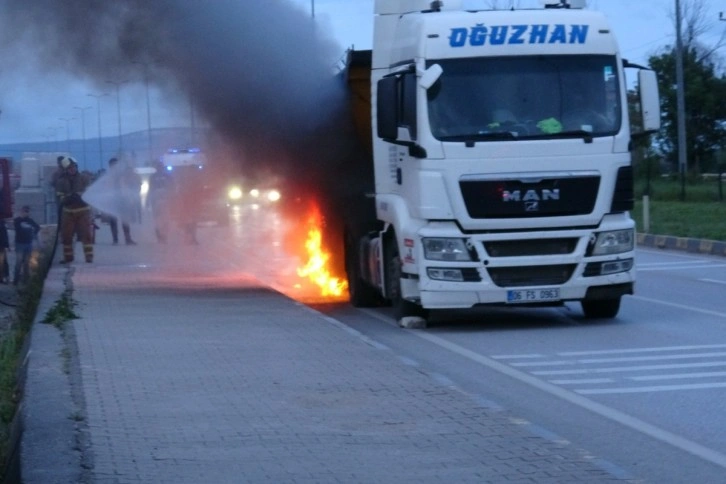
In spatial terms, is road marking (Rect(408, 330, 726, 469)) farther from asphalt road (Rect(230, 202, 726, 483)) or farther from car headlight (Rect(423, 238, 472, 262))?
car headlight (Rect(423, 238, 472, 262))

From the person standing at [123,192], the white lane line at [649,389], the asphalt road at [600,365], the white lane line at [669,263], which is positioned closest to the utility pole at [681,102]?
the white lane line at [669,263]

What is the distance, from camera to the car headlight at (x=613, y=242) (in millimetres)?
13648

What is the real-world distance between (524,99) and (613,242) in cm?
178

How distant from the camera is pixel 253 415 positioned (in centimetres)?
859

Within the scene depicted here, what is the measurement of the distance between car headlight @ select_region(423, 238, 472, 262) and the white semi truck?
0.03ft

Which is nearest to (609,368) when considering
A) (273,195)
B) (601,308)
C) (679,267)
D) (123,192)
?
(601,308)

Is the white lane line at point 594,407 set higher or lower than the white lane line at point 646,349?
higher

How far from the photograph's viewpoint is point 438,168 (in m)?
13.3

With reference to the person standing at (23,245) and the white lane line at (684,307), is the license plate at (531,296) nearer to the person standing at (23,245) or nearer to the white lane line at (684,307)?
the white lane line at (684,307)

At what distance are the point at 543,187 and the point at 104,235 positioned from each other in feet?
86.2

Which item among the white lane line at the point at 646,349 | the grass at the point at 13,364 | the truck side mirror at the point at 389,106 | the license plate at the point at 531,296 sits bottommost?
the white lane line at the point at 646,349

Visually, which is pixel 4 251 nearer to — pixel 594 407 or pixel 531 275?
pixel 531 275

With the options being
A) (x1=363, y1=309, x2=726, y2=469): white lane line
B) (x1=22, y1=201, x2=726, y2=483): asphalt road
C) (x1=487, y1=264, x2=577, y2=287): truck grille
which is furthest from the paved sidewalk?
(x1=487, y1=264, x2=577, y2=287): truck grille

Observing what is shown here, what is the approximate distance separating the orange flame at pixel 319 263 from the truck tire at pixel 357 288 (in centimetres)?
131
